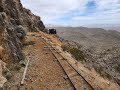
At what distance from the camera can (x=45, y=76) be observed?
16328 mm

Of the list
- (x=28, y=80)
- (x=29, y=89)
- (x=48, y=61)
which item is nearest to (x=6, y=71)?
(x=28, y=80)

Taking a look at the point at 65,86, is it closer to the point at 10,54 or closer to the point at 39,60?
the point at 10,54

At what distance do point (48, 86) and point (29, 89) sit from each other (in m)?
1.19

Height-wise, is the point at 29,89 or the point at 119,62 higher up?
the point at 29,89

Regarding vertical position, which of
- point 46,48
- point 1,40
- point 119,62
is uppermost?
point 1,40

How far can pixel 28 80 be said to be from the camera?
15211 millimetres

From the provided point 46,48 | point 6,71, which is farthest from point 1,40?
point 46,48

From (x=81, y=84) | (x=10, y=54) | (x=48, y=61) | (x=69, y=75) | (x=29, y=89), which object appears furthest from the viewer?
(x=48, y=61)

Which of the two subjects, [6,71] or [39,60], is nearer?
[6,71]

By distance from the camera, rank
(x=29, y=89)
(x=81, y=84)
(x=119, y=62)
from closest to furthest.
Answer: (x=29, y=89), (x=81, y=84), (x=119, y=62)

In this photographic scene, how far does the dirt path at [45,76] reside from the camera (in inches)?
562

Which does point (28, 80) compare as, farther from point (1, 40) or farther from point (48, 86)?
point (1, 40)

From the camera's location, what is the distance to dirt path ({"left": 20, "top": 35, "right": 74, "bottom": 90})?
14.3 metres

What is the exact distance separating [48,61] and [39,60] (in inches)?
34.6
